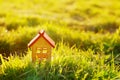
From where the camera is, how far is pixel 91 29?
28.3 feet

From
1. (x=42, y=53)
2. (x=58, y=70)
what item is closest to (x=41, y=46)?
(x=42, y=53)

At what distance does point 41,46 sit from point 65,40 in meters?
1.91

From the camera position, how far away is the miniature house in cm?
472

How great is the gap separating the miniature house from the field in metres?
0.11

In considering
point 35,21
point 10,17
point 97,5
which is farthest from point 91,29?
point 97,5

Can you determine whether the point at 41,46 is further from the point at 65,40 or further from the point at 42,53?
the point at 65,40

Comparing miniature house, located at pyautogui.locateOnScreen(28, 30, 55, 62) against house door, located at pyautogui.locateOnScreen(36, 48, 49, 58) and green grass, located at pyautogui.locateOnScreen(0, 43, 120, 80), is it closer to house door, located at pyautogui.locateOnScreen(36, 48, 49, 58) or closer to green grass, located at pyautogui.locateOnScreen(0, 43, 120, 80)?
house door, located at pyautogui.locateOnScreen(36, 48, 49, 58)

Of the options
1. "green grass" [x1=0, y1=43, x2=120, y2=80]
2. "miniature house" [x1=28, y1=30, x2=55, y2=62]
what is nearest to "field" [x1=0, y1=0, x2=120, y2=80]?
"green grass" [x1=0, y1=43, x2=120, y2=80]

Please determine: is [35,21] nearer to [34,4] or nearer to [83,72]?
[34,4]

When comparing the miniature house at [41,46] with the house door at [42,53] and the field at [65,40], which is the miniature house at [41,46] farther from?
the field at [65,40]

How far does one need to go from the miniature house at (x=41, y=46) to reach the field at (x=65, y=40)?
113 mm

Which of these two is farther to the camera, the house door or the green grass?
the house door

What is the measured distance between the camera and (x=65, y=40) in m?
6.63

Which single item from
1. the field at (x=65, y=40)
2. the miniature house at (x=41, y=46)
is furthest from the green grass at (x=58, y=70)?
the miniature house at (x=41, y=46)
